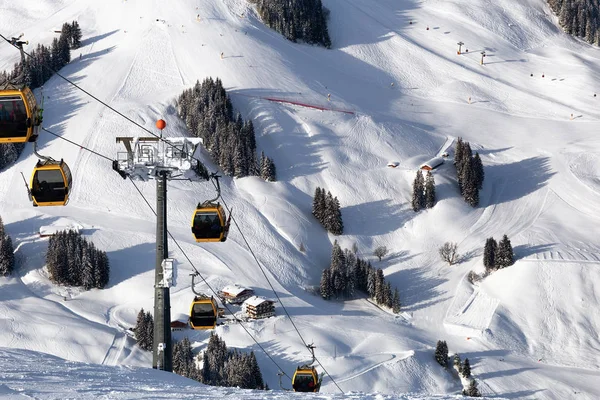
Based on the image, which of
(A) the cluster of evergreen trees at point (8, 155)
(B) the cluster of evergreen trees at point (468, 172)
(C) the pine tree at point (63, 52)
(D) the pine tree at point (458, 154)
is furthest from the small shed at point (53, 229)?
(D) the pine tree at point (458, 154)

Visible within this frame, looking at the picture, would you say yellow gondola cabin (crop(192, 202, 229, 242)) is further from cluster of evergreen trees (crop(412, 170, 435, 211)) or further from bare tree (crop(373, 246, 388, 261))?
cluster of evergreen trees (crop(412, 170, 435, 211))

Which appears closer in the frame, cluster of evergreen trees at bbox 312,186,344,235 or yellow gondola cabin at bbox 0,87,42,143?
yellow gondola cabin at bbox 0,87,42,143

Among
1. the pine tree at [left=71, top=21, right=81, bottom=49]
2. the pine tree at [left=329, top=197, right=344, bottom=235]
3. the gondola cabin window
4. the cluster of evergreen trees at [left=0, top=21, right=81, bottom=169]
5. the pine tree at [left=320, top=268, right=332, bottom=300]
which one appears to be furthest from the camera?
the pine tree at [left=71, top=21, right=81, bottom=49]

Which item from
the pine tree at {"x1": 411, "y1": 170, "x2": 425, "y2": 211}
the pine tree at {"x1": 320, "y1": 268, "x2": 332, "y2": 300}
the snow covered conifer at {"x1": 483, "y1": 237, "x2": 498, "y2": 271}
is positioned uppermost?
the pine tree at {"x1": 411, "y1": 170, "x2": 425, "y2": 211}

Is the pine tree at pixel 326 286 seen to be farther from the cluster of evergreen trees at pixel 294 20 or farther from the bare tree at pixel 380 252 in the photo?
the cluster of evergreen trees at pixel 294 20

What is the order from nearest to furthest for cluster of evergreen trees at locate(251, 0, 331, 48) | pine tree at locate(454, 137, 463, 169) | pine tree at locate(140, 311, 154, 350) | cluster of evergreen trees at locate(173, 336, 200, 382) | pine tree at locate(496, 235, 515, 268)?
cluster of evergreen trees at locate(173, 336, 200, 382)
pine tree at locate(140, 311, 154, 350)
pine tree at locate(496, 235, 515, 268)
pine tree at locate(454, 137, 463, 169)
cluster of evergreen trees at locate(251, 0, 331, 48)

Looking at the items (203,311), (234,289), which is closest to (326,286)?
(234,289)

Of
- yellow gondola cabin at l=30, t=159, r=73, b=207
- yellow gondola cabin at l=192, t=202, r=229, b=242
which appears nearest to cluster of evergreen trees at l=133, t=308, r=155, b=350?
yellow gondola cabin at l=192, t=202, r=229, b=242
